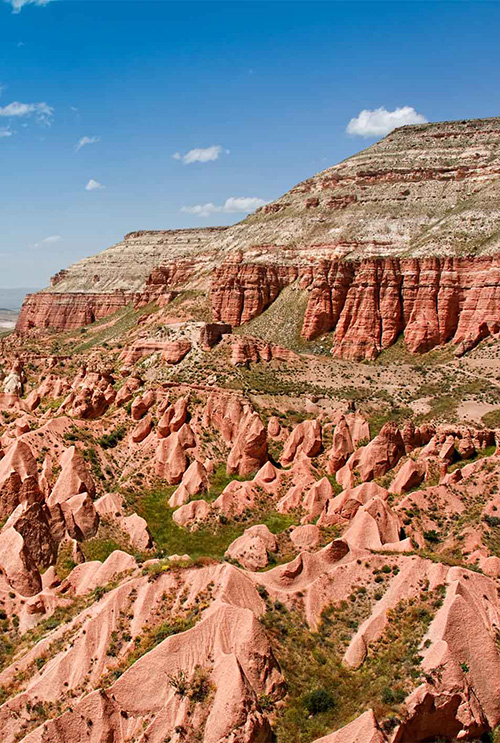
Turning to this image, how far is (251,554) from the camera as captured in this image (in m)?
30.8

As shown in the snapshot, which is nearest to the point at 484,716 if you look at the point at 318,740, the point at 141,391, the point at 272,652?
the point at 318,740

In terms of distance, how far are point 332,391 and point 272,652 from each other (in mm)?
39267

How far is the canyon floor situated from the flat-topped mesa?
39.5 feet

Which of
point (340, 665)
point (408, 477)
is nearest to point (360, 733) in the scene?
point (340, 665)

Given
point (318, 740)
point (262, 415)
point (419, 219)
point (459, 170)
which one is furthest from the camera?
point (459, 170)

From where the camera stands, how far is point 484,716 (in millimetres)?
19562

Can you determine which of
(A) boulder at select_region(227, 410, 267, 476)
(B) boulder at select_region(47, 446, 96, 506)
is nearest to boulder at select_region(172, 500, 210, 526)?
(B) boulder at select_region(47, 446, 96, 506)

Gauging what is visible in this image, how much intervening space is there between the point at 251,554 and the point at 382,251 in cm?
6499

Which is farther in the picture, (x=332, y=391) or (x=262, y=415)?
(x=332, y=391)

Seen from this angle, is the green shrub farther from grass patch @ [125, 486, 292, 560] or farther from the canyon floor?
grass patch @ [125, 486, 292, 560]

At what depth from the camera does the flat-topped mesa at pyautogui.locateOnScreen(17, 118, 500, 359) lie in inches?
2943

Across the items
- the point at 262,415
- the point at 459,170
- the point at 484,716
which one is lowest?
the point at 484,716

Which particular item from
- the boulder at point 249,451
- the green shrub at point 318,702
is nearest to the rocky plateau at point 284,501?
the green shrub at point 318,702

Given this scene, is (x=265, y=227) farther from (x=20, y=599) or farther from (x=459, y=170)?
(x=20, y=599)
